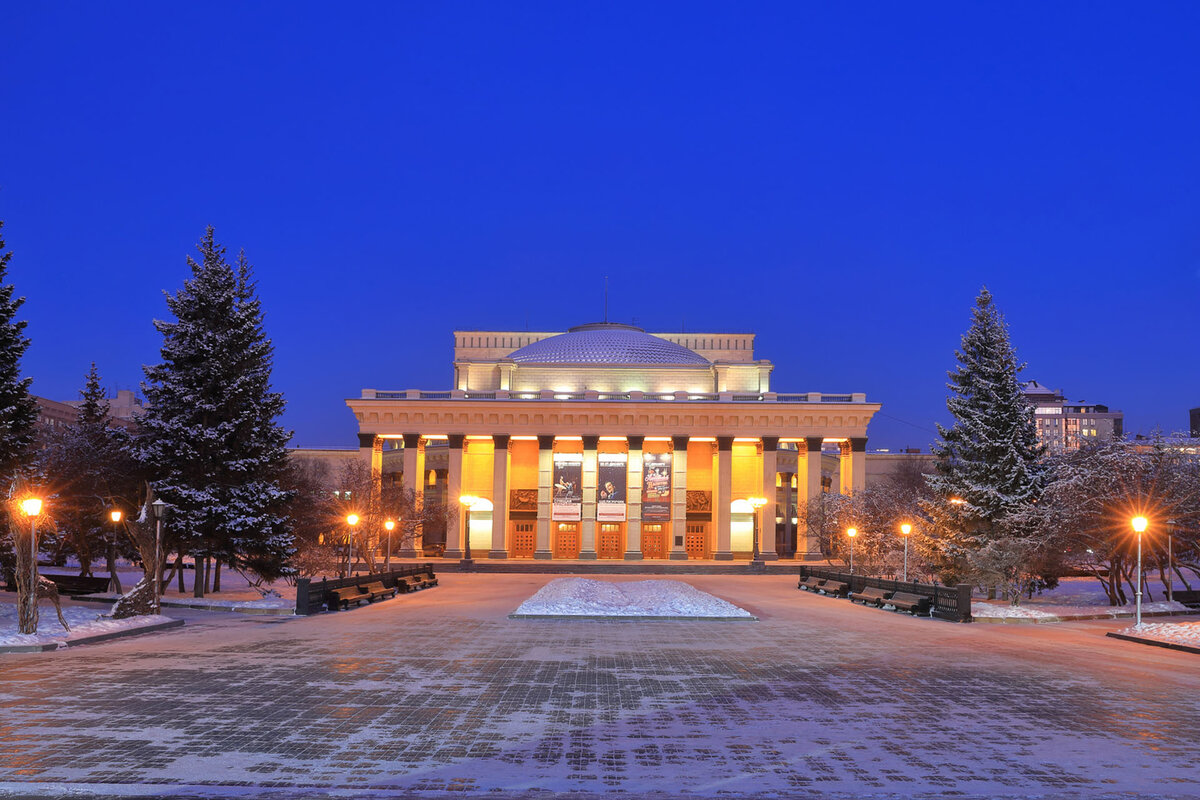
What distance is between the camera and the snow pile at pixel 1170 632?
18328 millimetres

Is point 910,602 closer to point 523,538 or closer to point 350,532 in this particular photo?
point 350,532

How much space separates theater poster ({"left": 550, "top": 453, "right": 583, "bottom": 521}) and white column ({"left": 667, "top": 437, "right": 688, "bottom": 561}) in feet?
20.5

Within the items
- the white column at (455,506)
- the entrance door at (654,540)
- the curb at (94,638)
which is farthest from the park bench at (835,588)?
the entrance door at (654,540)

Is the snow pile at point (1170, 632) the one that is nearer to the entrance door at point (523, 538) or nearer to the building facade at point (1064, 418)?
the entrance door at point (523, 538)

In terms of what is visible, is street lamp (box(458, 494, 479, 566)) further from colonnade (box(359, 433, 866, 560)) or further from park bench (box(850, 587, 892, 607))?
park bench (box(850, 587, 892, 607))

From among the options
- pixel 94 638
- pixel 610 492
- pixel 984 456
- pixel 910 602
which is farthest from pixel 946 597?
pixel 610 492

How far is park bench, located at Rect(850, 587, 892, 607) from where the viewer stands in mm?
26672

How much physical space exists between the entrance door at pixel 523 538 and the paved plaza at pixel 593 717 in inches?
1665

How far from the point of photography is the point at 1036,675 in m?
14.1

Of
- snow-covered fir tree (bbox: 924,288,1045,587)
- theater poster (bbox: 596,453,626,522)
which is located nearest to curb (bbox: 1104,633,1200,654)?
snow-covered fir tree (bbox: 924,288,1045,587)

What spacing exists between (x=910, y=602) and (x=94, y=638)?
20306 millimetres

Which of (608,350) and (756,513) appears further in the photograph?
(608,350)

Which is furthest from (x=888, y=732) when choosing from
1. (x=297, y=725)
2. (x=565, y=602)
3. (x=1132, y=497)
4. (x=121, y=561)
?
(x=121, y=561)

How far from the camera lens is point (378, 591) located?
27.2 metres
